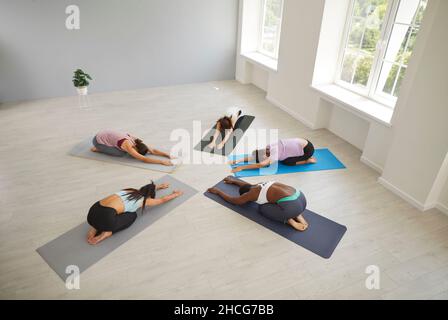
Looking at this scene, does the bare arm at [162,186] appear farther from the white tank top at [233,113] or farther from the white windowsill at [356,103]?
the white windowsill at [356,103]

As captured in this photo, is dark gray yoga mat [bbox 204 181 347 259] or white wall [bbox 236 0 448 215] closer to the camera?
dark gray yoga mat [bbox 204 181 347 259]

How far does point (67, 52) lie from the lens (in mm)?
5188

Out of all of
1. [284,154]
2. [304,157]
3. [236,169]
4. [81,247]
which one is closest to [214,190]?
[236,169]

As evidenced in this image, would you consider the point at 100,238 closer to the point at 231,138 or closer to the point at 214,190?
the point at 214,190

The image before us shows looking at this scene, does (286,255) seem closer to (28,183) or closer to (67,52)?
(28,183)

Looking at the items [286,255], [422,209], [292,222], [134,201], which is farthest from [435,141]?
[134,201]

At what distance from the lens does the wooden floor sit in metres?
2.33

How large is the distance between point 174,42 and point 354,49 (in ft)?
10.7

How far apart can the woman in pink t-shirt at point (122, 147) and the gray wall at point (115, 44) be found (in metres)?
2.25

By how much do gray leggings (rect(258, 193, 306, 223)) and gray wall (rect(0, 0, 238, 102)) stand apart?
4.11 meters

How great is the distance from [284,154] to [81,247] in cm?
233

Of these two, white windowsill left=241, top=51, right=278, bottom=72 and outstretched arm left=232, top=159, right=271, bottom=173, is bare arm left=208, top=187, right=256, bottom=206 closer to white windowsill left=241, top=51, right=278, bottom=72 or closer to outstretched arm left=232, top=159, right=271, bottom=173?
outstretched arm left=232, top=159, right=271, bottom=173

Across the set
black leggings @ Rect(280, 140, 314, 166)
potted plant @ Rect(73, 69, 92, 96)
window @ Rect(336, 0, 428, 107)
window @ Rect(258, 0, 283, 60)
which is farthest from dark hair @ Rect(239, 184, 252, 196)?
window @ Rect(258, 0, 283, 60)

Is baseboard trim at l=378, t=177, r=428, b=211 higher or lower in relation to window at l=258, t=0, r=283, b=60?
lower
